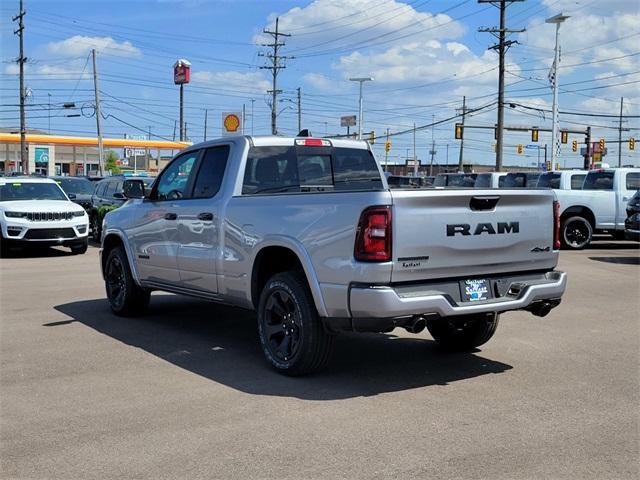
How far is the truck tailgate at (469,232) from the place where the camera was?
17.5 feet

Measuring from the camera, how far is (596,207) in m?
18.7

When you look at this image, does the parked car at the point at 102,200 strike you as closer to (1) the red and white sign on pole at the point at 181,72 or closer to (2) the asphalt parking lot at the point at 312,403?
(2) the asphalt parking lot at the point at 312,403

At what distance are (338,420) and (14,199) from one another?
14085mm

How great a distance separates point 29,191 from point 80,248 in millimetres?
1922

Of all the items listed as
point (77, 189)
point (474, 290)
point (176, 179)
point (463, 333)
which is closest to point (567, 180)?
point (463, 333)

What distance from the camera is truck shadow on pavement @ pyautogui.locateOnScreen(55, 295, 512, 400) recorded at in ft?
19.3

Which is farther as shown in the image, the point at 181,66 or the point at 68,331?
the point at 181,66

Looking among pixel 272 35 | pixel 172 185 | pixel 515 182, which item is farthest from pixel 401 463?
pixel 272 35

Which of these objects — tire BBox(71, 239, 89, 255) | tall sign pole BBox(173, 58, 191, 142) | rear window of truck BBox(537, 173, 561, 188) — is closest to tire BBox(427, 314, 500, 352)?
tire BBox(71, 239, 89, 255)

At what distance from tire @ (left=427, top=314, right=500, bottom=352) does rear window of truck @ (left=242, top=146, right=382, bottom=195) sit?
1.50 metres

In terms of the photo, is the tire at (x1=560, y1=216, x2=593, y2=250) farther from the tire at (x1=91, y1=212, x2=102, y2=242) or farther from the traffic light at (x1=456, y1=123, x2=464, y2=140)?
the traffic light at (x1=456, y1=123, x2=464, y2=140)

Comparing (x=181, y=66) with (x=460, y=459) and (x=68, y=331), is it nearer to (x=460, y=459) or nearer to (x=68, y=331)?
(x=68, y=331)

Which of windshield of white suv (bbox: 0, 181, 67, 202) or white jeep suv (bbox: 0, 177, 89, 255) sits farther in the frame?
windshield of white suv (bbox: 0, 181, 67, 202)

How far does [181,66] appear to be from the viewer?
219ft
